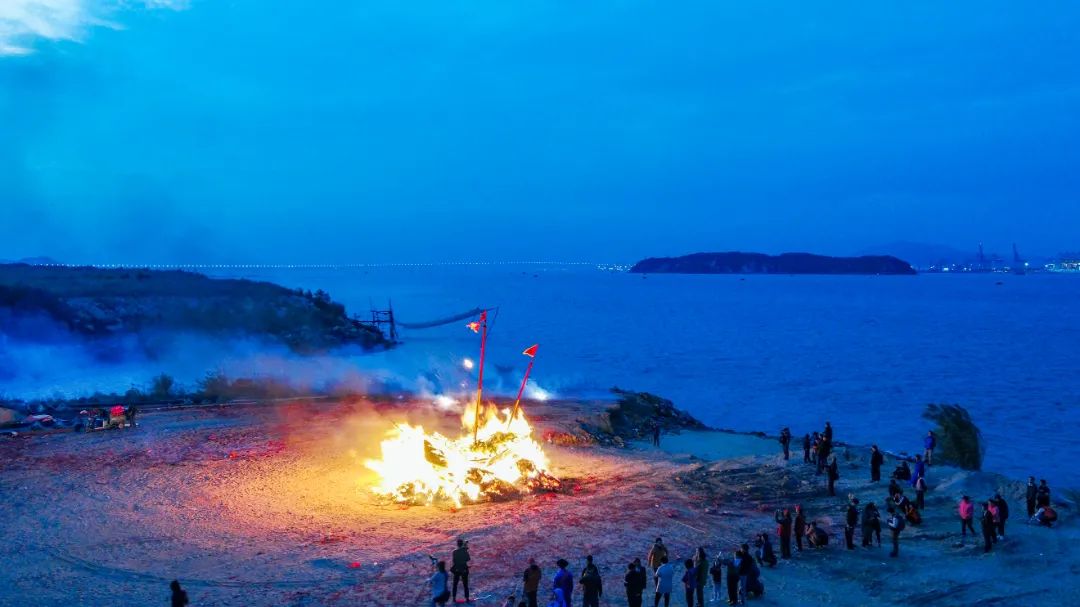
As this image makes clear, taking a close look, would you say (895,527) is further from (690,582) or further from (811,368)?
(811,368)

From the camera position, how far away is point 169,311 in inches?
2295

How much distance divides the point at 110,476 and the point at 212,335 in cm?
3602

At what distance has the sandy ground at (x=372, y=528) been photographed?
1548 centimetres

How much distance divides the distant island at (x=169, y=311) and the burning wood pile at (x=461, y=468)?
37.2m

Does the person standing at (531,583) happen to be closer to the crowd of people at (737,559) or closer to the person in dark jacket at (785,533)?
the crowd of people at (737,559)

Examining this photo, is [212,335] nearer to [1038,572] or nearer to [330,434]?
[330,434]

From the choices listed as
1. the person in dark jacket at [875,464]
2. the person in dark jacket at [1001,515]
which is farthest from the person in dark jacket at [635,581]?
the person in dark jacket at [875,464]

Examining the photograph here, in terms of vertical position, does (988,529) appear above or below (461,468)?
above

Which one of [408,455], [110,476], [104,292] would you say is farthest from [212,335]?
[408,455]

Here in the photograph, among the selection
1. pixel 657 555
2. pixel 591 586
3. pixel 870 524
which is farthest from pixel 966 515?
pixel 591 586

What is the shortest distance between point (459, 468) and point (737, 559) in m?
10.1

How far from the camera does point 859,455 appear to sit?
26.8 metres

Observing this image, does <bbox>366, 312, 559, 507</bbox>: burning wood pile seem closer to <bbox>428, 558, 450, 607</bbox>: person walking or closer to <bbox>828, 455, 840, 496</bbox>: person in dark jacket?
<bbox>828, 455, 840, 496</bbox>: person in dark jacket

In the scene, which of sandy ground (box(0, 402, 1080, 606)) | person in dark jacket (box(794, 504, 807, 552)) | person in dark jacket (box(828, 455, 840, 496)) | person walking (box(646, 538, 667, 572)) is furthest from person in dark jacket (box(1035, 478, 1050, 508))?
person walking (box(646, 538, 667, 572))
